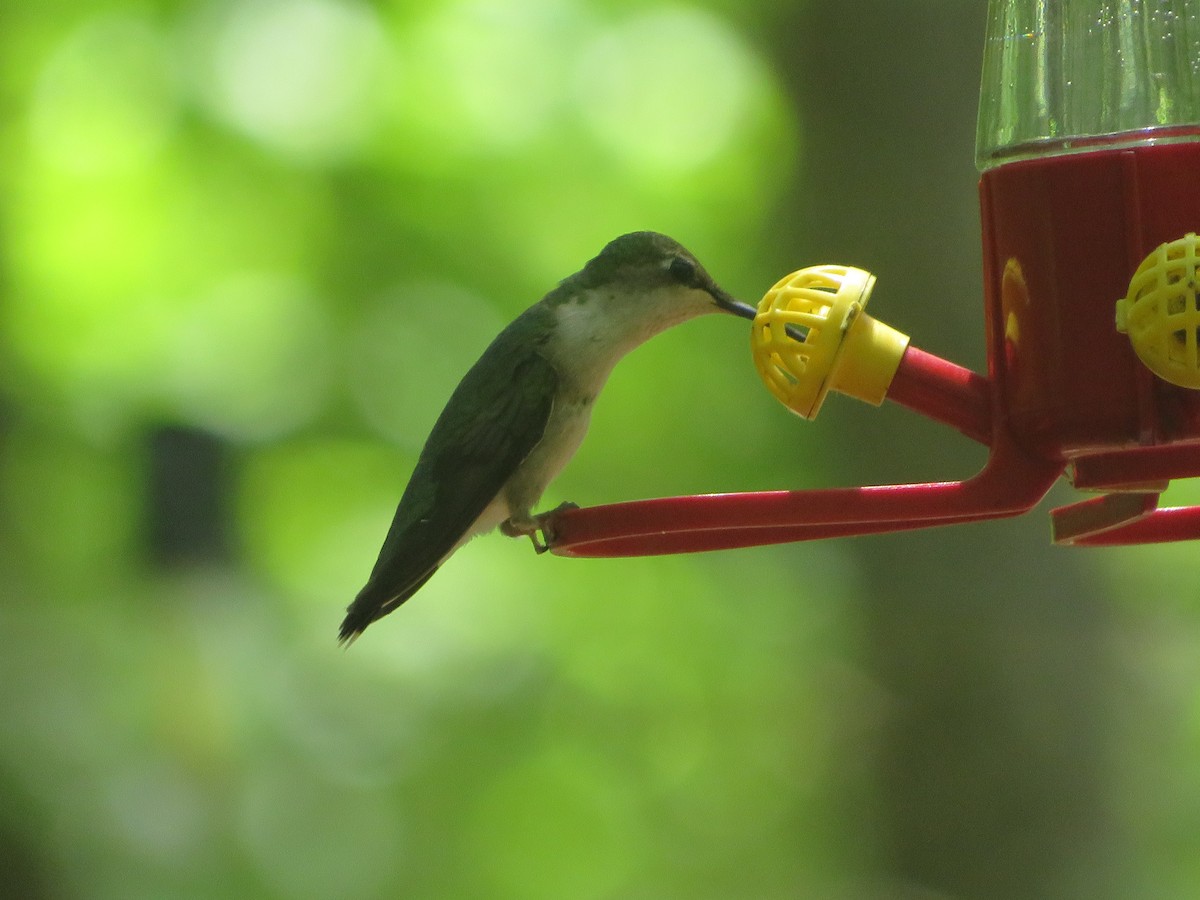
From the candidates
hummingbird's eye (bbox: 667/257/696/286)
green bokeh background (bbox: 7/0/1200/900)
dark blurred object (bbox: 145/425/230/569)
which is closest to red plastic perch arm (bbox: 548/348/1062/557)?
hummingbird's eye (bbox: 667/257/696/286)

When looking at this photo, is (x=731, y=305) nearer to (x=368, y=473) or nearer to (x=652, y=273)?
(x=652, y=273)

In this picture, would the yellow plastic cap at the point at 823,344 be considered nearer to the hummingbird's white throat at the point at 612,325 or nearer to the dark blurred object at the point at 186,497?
the hummingbird's white throat at the point at 612,325

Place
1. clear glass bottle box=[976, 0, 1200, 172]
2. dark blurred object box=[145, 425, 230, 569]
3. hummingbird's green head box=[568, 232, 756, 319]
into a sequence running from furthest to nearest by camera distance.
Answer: dark blurred object box=[145, 425, 230, 569], hummingbird's green head box=[568, 232, 756, 319], clear glass bottle box=[976, 0, 1200, 172]

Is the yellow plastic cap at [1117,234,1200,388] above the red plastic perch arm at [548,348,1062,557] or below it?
above

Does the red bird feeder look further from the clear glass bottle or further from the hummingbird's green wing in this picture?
the hummingbird's green wing

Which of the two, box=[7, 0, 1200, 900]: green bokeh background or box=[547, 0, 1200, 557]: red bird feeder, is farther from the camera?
box=[7, 0, 1200, 900]: green bokeh background

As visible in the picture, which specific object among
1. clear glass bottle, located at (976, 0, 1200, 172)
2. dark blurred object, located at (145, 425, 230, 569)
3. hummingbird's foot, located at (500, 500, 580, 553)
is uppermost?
clear glass bottle, located at (976, 0, 1200, 172)

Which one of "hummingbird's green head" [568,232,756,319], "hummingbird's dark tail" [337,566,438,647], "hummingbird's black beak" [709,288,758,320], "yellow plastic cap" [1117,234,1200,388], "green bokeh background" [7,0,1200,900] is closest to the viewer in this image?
"yellow plastic cap" [1117,234,1200,388]

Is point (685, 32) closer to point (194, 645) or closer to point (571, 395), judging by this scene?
point (194, 645)

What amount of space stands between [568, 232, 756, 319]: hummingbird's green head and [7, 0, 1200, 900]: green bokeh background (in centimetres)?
319

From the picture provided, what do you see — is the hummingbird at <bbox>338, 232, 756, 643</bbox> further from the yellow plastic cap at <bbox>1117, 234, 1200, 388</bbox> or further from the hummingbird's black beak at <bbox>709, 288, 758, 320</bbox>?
the yellow plastic cap at <bbox>1117, 234, 1200, 388</bbox>

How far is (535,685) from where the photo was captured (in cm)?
1004

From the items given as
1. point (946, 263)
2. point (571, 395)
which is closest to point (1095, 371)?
point (571, 395)

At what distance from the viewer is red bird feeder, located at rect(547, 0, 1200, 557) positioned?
2.26 m
